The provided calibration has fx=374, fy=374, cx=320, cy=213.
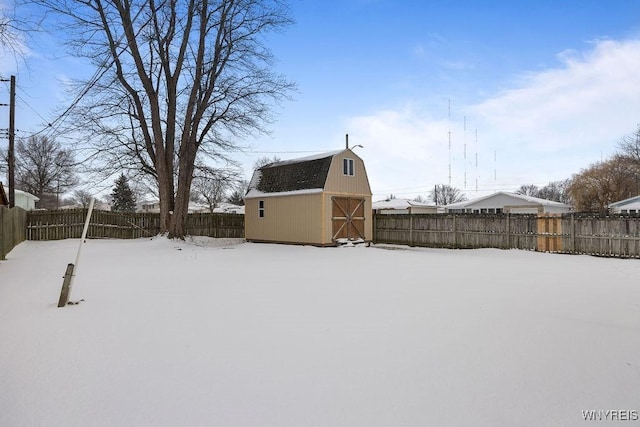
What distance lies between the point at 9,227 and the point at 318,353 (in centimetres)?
1353

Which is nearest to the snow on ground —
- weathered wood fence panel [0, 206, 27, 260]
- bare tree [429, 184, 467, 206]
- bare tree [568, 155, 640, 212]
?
weathered wood fence panel [0, 206, 27, 260]

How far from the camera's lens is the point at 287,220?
17.4 m

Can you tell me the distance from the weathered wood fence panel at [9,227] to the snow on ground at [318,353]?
15.9 ft

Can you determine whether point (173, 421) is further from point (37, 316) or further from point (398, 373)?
point (37, 316)

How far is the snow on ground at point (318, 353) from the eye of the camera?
102 inches

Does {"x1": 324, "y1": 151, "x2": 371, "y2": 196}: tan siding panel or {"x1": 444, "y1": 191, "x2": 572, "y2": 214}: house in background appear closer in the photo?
{"x1": 324, "y1": 151, "x2": 371, "y2": 196}: tan siding panel

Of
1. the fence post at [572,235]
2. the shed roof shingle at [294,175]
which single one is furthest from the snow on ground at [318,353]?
the shed roof shingle at [294,175]

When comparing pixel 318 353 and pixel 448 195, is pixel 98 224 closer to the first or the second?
pixel 318 353

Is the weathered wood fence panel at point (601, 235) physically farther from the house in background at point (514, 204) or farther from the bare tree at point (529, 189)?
the bare tree at point (529, 189)

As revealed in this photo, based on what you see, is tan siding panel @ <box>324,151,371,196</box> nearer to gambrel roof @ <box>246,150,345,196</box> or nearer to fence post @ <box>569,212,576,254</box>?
gambrel roof @ <box>246,150,345,196</box>

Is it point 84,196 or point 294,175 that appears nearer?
point 294,175

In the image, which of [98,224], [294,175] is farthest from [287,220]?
[98,224]

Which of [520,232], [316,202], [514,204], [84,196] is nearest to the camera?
[520,232]

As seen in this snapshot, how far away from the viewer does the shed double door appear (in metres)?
16.5
